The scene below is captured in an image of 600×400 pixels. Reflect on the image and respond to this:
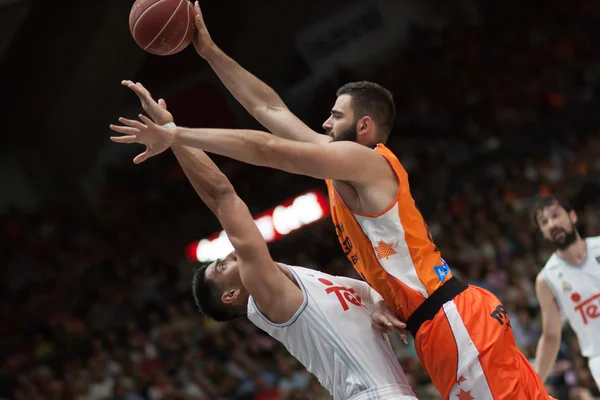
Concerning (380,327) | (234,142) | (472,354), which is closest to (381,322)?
(380,327)

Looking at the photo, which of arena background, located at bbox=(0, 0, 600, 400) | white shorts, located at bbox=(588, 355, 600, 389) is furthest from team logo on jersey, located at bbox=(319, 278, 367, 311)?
arena background, located at bbox=(0, 0, 600, 400)

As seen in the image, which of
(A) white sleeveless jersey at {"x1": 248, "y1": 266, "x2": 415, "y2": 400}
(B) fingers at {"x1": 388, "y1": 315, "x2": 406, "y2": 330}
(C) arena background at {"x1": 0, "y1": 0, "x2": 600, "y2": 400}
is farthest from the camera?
(C) arena background at {"x1": 0, "y1": 0, "x2": 600, "y2": 400}

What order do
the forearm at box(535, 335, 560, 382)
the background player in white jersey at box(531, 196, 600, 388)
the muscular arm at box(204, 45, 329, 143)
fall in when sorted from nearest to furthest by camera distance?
the muscular arm at box(204, 45, 329, 143)
the forearm at box(535, 335, 560, 382)
the background player in white jersey at box(531, 196, 600, 388)

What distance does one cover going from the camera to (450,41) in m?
14.3

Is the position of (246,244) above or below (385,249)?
above

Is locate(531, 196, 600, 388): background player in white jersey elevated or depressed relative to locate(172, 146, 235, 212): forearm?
depressed

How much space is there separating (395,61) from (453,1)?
6.03 feet

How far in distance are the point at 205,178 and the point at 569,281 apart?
271cm

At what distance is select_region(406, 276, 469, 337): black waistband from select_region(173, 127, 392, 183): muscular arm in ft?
2.39

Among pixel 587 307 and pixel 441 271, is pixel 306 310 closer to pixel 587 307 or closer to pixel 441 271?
pixel 441 271

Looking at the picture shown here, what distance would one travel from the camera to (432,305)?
3906 millimetres

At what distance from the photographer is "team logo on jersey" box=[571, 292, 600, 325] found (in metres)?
5.44

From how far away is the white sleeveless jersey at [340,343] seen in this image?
12.9 ft

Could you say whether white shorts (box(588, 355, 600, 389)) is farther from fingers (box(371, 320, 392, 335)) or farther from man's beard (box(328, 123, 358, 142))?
man's beard (box(328, 123, 358, 142))
